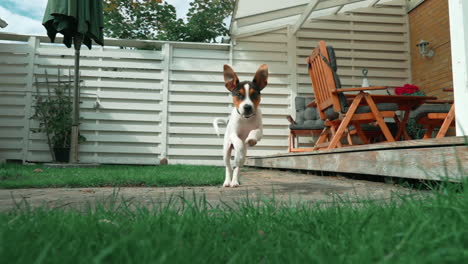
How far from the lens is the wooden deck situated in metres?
1.73

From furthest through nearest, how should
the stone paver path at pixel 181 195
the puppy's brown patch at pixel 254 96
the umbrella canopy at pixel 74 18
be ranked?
the umbrella canopy at pixel 74 18
the puppy's brown patch at pixel 254 96
the stone paver path at pixel 181 195

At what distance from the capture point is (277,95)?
8.12 meters

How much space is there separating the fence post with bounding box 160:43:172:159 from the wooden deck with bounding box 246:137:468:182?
14.7 ft

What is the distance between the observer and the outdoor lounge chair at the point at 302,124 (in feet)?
22.0

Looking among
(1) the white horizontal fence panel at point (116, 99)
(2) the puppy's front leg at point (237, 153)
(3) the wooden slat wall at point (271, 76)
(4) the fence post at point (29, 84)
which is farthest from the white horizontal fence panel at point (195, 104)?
(2) the puppy's front leg at point (237, 153)

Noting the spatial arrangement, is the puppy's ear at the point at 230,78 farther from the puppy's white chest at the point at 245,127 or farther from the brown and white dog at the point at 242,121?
the puppy's white chest at the point at 245,127

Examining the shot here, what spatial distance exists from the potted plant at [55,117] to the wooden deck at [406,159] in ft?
18.1

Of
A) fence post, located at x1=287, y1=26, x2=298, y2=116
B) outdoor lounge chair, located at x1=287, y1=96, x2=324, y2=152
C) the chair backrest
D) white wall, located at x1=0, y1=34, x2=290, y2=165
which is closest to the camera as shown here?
the chair backrest

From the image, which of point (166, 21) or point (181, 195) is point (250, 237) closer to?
point (181, 195)

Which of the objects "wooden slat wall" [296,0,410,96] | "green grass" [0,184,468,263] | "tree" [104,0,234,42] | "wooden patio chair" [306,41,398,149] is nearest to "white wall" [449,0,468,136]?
"green grass" [0,184,468,263]

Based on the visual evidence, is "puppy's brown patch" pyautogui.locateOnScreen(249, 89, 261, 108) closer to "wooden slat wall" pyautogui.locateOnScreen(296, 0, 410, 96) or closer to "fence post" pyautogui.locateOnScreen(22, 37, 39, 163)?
"wooden slat wall" pyautogui.locateOnScreen(296, 0, 410, 96)

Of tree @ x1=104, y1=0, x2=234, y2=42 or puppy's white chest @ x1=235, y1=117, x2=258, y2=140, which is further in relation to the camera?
tree @ x1=104, y1=0, x2=234, y2=42

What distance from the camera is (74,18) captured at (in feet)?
18.4

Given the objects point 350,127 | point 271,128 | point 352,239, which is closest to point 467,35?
point 352,239
